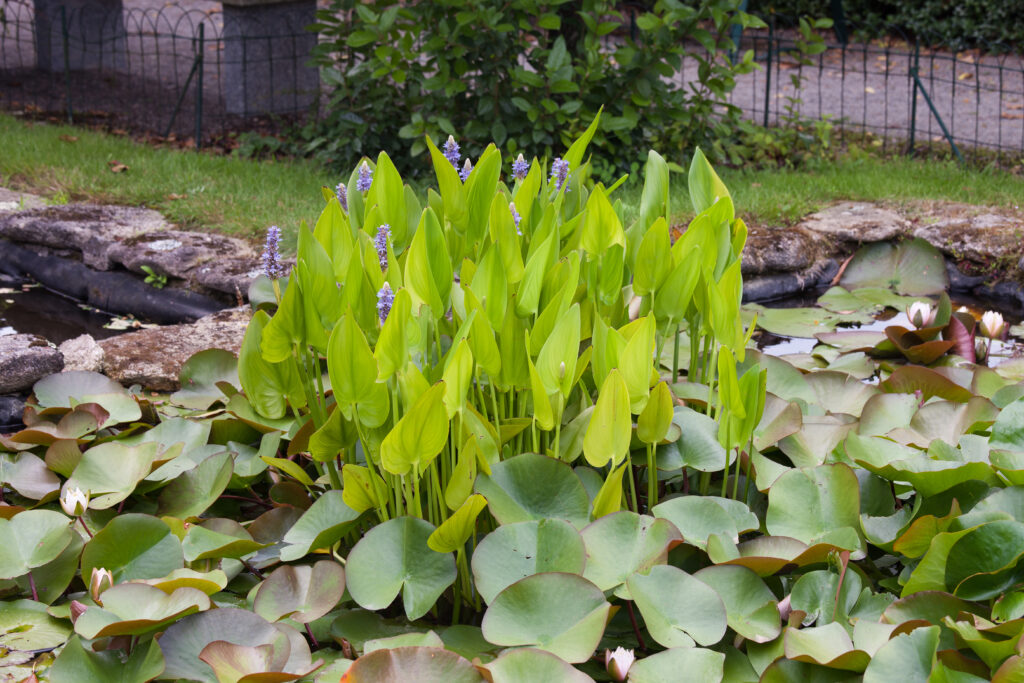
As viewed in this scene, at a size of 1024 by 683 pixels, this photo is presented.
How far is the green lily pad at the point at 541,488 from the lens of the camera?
5.41 feet

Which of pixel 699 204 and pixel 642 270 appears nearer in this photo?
pixel 642 270

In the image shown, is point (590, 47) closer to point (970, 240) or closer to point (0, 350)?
point (970, 240)

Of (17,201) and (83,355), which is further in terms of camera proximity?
(17,201)

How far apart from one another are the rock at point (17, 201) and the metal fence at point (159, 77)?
5.35 feet

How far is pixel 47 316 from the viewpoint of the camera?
3.69 metres

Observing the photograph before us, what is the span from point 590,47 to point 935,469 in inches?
135

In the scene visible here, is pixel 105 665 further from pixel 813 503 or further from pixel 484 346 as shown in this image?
pixel 813 503

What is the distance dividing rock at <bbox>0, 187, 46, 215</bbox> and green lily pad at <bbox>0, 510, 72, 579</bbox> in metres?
3.01

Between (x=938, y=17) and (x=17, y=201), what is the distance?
1009cm

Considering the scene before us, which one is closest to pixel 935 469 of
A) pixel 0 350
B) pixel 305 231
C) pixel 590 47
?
pixel 305 231

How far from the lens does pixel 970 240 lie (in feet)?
12.4

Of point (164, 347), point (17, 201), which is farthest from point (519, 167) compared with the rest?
point (17, 201)

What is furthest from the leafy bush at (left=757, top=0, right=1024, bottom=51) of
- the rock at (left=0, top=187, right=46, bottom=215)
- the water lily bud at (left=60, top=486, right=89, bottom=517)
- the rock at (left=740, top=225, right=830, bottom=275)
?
the water lily bud at (left=60, top=486, right=89, bottom=517)

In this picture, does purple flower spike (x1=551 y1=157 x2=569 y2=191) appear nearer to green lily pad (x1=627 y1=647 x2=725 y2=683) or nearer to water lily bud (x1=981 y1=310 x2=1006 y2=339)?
green lily pad (x1=627 y1=647 x2=725 y2=683)
